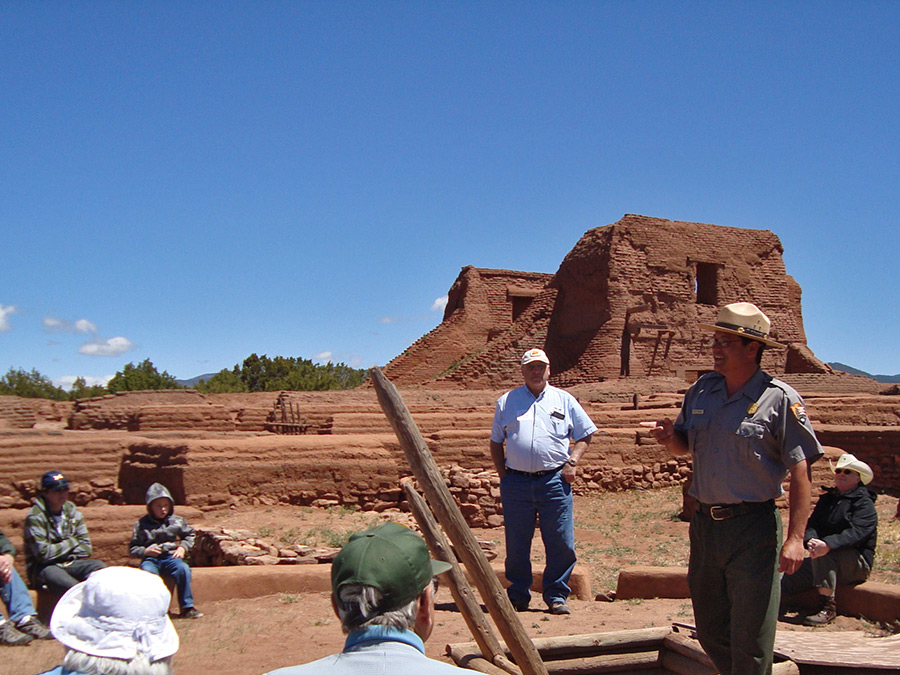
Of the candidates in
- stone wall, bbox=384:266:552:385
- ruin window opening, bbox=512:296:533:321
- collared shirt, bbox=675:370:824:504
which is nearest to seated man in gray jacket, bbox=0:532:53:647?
collared shirt, bbox=675:370:824:504

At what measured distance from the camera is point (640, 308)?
25.5 meters

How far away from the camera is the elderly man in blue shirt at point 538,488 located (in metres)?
5.64

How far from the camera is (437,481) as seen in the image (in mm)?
4363

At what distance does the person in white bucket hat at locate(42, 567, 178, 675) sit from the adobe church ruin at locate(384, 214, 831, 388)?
23.5 m

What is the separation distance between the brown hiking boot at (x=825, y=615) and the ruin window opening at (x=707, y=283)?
72.5ft

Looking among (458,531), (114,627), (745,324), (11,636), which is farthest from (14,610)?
(745,324)

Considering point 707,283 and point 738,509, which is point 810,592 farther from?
point 707,283

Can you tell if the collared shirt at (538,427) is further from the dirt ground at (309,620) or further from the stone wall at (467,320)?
the stone wall at (467,320)

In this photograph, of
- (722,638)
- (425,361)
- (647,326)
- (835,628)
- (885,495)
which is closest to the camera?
(722,638)

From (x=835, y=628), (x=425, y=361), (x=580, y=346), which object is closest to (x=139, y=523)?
(x=835, y=628)

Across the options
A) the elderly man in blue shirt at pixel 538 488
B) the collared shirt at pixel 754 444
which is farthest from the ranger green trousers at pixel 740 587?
the elderly man in blue shirt at pixel 538 488

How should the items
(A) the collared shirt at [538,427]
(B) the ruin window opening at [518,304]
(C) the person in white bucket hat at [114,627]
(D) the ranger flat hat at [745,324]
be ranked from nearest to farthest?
1. (C) the person in white bucket hat at [114,627]
2. (D) the ranger flat hat at [745,324]
3. (A) the collared shirt at [538,427]
4. (B) the ruin window opening at [518,304]

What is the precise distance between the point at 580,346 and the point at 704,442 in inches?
903

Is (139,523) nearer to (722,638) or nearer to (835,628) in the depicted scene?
(722,638)
